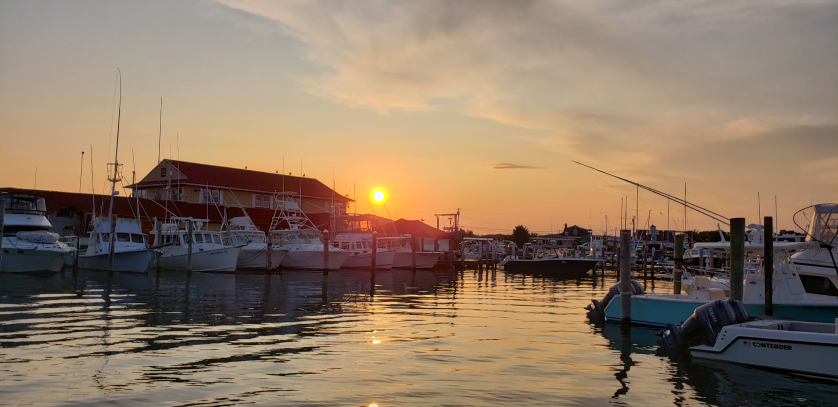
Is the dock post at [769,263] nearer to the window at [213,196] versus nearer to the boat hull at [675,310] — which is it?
the boat hull at [675,310]

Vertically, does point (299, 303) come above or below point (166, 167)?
below

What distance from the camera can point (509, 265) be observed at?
5731 centimetres

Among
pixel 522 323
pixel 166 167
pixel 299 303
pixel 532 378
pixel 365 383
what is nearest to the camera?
pixel 365 383

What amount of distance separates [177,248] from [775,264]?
1337 inches

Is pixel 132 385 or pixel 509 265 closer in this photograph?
pixel 132 385

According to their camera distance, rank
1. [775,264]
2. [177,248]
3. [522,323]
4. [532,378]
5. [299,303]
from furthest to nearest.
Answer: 1. [177,248]
2. [299,303]
3. [522,323]
4. [775,264]
5. [532,378]

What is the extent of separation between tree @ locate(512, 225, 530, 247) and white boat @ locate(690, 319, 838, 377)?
346 feet

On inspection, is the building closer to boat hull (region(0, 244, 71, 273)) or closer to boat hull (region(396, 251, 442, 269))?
boat hull (region(396, 251, 442, 269))

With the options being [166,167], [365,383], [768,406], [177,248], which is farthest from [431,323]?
[166,167]

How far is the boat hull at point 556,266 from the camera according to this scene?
52.7 meters

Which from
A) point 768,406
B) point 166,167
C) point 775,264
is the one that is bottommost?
point 768,406

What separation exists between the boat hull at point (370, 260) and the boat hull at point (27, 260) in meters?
20.1

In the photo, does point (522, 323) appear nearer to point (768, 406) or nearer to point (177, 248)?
point (768, 406)

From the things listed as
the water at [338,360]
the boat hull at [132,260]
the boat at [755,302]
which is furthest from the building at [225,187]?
the boat at [755,302]
